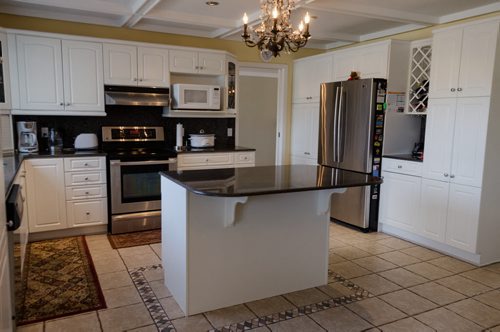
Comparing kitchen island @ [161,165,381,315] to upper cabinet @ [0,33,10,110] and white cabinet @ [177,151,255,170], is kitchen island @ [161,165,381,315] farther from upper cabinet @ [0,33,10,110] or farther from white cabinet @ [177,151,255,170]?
upper cabinet @ [0,33,10,110]

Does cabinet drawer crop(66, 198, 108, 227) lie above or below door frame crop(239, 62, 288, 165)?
below

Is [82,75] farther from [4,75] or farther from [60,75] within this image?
[4,75]

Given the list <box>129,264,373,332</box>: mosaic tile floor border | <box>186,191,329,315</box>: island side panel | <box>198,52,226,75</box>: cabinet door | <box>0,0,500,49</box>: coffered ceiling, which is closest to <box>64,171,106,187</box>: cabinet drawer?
<box>129,264,373,332</box>: mosaic tile floor border

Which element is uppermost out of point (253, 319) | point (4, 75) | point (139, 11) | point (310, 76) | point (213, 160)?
point (139, 11)

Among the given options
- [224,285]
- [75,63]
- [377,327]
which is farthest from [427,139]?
[75,63]

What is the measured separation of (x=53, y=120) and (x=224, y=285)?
10.2ft

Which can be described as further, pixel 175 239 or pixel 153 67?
pixel 153 67

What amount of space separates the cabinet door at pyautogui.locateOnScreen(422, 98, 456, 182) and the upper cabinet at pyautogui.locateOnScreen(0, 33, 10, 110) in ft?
14.5

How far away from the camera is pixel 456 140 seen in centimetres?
373

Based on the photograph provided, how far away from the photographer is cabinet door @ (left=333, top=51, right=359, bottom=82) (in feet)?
15.6

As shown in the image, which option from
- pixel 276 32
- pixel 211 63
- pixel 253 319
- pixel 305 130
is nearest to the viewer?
pixel 276 32

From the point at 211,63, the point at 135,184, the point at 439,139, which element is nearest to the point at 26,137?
the point at 135,184

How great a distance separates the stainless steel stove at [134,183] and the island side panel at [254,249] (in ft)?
6.71

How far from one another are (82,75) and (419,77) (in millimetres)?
3877
